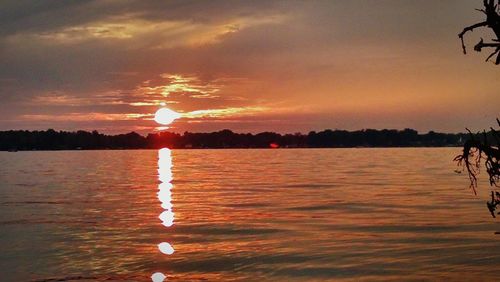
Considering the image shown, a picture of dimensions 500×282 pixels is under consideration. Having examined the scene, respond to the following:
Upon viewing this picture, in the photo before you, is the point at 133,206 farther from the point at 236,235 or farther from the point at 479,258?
the point at 479,258

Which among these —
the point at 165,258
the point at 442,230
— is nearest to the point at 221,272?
the point at 165,258

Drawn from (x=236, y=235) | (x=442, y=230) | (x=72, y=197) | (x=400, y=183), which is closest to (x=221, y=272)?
(x=236, y=235)

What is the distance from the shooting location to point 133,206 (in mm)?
44031

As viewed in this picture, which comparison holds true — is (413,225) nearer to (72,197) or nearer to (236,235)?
(236,235)

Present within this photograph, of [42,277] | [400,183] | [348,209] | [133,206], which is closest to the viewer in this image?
[42,277]

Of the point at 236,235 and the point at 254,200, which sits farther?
the point at 254,200

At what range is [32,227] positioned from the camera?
33.1 m

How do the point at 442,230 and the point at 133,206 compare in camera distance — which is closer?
the point at 442,230

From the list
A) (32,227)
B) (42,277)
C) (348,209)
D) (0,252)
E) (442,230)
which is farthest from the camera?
(348,209)

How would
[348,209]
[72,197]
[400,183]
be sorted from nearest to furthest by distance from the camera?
[348,209] → [72,197] → [400,183]

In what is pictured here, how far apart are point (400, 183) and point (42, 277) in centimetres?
4436

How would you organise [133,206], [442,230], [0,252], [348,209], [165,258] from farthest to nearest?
1. [133,206]
2. [348,209]
3. [442,230]
4. [0,252]
5. [165,258]

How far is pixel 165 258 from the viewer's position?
77.2 feet

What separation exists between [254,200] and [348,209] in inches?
389
